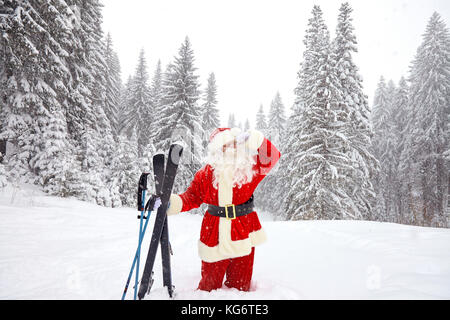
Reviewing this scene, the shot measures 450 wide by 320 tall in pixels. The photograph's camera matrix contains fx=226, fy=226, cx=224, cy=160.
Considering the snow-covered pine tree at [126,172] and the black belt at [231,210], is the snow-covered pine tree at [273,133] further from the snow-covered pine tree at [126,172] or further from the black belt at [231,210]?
the black belt at [231,210]

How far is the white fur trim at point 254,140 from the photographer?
2.52 meters

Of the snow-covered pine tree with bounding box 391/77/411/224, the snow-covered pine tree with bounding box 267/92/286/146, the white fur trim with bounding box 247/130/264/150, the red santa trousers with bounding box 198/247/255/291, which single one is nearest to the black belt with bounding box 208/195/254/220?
the red santa trousers with bounding box 198/247/255/291

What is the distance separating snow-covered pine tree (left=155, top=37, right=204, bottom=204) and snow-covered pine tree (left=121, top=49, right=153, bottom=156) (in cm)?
546

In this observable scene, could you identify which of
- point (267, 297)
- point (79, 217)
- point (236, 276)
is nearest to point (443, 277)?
point (267, 297)

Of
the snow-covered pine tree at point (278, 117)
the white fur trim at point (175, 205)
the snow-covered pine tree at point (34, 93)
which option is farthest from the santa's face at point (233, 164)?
the snow-covered pine tree at point (278, 117)

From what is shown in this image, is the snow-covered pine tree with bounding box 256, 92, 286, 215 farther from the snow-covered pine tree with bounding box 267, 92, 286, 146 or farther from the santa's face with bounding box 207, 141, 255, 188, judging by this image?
the santa's face with bounding box 207, 141, 255, 188

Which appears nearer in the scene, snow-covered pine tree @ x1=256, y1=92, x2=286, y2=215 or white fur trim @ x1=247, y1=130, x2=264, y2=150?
white fur trim @ x1=247, y1=130, x2=264, y2=150

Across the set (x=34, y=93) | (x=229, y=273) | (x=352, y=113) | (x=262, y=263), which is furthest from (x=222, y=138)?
(x=352, y=113)

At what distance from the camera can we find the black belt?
2.41m

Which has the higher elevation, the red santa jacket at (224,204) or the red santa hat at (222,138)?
the red santa hat at (222,138)

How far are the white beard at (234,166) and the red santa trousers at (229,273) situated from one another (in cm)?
82
